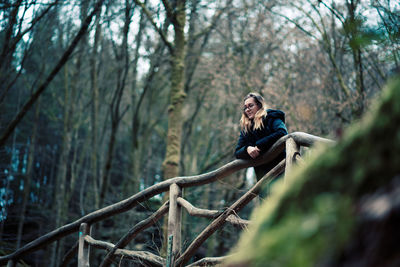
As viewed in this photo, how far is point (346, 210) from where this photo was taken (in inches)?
19.1

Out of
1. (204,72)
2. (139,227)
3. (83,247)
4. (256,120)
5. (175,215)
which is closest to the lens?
(175,215)

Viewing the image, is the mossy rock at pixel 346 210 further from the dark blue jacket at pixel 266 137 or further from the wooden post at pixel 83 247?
the wooden post at pixel 83 247

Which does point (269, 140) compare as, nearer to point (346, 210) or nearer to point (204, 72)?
point (346, 210)

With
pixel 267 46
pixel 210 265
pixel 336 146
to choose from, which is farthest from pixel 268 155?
pixel 267 46

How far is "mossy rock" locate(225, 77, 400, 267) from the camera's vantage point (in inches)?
18.4

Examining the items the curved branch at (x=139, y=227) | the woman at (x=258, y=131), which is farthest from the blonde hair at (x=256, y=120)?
the curved branch at (x=139, y=227)

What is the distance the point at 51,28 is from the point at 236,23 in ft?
19.7

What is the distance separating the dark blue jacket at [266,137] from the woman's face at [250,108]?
190 millimetres

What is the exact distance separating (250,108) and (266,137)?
2.07 ft

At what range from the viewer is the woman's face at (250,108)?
3339mm

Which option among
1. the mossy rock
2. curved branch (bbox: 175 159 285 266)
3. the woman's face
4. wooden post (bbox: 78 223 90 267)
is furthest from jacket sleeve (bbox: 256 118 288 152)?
the mossy rock

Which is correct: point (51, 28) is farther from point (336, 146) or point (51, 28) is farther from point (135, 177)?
point (336, 146)

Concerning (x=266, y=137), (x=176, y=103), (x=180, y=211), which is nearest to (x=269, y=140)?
(x=266, y=137)

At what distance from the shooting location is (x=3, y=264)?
4.48 m
